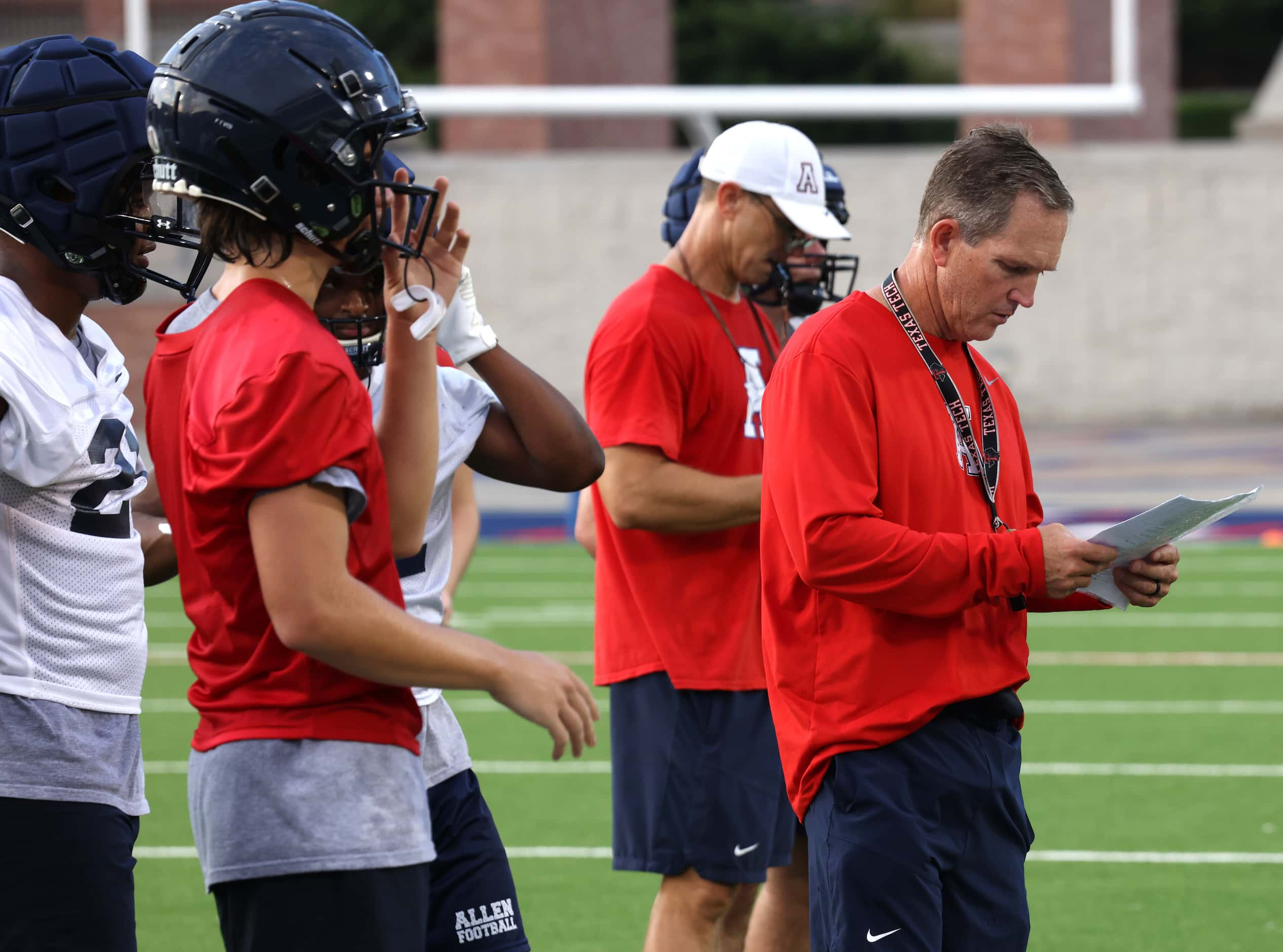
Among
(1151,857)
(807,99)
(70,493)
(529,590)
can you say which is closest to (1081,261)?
(807,99)

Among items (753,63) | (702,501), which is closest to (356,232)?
(702,501)

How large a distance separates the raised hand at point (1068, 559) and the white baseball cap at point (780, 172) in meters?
1.45

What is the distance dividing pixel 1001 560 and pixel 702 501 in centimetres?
116

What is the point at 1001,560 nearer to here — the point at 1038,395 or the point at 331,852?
the point at 331,852

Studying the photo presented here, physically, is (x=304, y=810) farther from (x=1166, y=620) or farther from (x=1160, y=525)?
(x=1166, y=620)

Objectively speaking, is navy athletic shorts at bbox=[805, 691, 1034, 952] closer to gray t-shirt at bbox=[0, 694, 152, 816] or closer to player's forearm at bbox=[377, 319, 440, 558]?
player's forearm at bbox=[377, 319, 440, 558]

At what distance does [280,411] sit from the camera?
1.99 meters

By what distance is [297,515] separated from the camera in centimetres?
198

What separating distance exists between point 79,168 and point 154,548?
0.68 m

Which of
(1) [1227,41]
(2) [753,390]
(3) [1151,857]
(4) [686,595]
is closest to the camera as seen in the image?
(4) [686,595]

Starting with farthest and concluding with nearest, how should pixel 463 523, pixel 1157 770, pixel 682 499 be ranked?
pixel 1157 770 < pixel 463 523 < pixel 682 499

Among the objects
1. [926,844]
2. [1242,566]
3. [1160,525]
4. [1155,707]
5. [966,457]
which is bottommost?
[1242,566]

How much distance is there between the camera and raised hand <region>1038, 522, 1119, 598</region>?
2754 millimetres

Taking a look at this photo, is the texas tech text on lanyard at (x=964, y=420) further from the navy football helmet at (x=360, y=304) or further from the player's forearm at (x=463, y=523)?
the player's forearm at (x=463, y=523)
